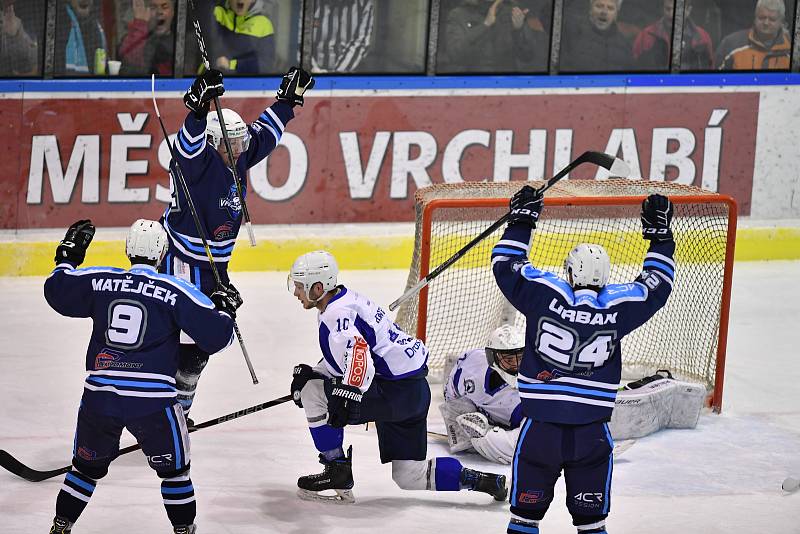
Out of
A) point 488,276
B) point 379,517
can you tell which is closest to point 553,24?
point 488,276

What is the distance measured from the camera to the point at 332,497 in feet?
17.1

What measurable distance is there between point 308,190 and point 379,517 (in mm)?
3972

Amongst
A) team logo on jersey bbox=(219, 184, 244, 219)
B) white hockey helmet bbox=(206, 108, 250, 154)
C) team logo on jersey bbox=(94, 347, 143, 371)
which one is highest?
white hockey helmet bbox=(206, 108, 250, 154)

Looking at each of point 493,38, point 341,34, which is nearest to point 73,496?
point 341,34

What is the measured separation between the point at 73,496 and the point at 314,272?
1089mm

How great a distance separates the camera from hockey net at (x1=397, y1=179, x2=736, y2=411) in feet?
21.1

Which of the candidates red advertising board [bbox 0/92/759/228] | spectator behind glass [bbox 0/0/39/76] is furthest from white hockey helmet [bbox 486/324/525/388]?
spectator behind glass [bbox 0/0/39/76]

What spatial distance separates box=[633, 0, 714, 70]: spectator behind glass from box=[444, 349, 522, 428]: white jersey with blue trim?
410 centimetres

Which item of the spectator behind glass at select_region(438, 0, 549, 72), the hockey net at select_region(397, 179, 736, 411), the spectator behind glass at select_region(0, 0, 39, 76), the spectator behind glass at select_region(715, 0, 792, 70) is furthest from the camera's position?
the spectator behind glass at select_region(715, 0, 792, 70)

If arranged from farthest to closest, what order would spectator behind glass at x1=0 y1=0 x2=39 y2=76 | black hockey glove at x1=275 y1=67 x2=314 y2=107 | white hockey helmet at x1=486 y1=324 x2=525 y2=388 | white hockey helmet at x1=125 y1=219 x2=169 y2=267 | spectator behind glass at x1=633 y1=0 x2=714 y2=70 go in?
spectator behind glass at x1=633 y1=0 x2=714 y2=70, spectator behind glass at x1=0 y1=0 x2=39 y2=76, black hockey glove at x1=275 y1=67 x2=314 y2=107, white hockey helmet at x1=486 y1=324 x2=525 y2=388, white hockey helmet at x1=125 y1=219 x2=169 y2=267

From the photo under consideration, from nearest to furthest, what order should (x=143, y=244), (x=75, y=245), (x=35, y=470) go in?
(x=143, y=244) → (x=75, y=245) → (x=35, y=470)

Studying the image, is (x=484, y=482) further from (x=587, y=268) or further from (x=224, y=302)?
(x=224, y=302)

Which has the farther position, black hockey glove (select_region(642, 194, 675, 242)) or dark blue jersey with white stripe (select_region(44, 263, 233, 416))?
black hockey glove (select_region(642, 194, 675, 242))

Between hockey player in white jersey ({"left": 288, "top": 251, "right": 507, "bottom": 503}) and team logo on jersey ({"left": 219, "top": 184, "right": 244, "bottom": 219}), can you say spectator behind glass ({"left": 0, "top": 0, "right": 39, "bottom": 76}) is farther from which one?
hockey player in white jersey ({"left": 288, "top": 251, "right": 507, "bottom": 503})
